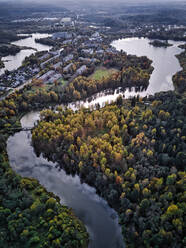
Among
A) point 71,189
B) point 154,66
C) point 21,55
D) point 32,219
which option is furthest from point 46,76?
point 32,219

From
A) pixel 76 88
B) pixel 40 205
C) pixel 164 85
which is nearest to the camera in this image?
pixel 40 205

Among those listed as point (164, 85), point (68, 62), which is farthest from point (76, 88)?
point (164, 85)

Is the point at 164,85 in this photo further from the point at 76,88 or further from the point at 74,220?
the point at 74,220

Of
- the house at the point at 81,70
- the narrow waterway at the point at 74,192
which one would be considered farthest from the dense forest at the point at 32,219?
the house at the point at 81,70

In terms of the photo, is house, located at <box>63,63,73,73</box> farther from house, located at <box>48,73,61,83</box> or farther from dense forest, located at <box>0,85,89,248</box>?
dense forest, located at <box>0,85,89,248</box>

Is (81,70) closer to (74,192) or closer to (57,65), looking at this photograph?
(57,65)

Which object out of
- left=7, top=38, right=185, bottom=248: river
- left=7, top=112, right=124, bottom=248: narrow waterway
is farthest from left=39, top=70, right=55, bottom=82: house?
left=7, top=112, right=124, bottom=248: narrow waterway
